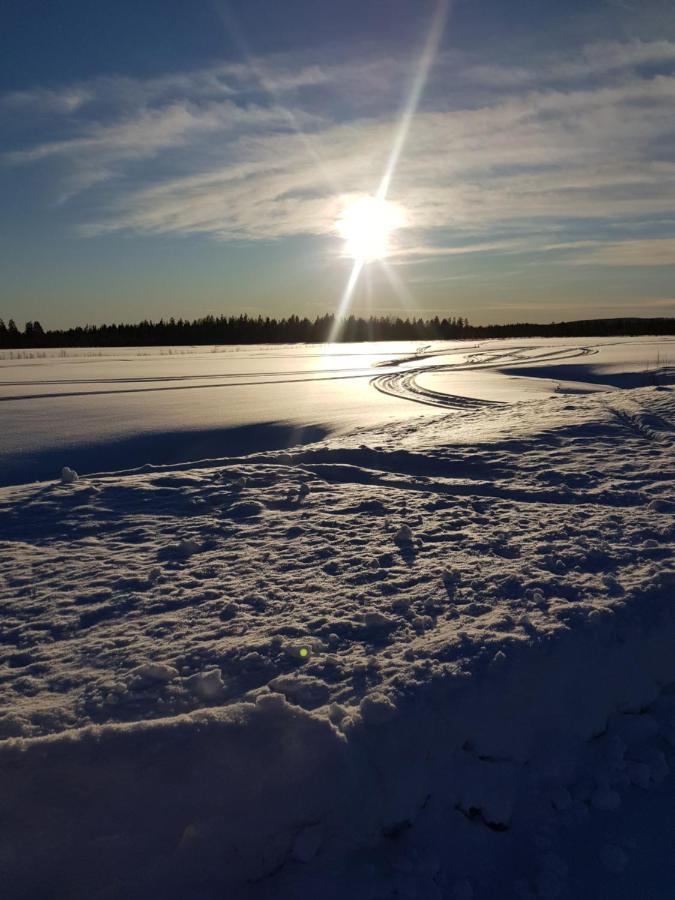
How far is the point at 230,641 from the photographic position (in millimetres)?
2281

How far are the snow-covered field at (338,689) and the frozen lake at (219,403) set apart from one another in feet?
7.78

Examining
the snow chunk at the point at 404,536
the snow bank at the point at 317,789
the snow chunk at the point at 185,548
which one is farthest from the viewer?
the snow chunk at the point at 404,536

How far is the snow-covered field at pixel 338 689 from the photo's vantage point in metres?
1.60

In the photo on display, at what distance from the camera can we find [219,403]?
962cm

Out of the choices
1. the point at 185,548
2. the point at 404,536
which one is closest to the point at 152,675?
the point at 185,548

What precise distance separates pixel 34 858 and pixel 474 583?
1946 millimetres

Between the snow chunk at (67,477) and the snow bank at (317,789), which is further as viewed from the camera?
the snow chunk at (67,477)

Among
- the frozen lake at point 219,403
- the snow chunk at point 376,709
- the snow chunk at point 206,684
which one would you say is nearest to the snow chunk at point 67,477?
Result: the frozen lake at point 219,403

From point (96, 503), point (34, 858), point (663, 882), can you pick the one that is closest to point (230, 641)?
point (34, 858)

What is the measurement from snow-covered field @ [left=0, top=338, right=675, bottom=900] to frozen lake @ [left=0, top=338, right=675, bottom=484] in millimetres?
2370

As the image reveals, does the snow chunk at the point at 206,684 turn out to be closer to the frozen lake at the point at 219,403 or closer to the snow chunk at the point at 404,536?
the snow chunk at the point at 404,536

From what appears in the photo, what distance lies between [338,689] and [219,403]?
805 centimetres

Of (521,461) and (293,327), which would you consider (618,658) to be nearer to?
(521,461)

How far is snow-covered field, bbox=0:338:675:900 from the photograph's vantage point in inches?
63.0
